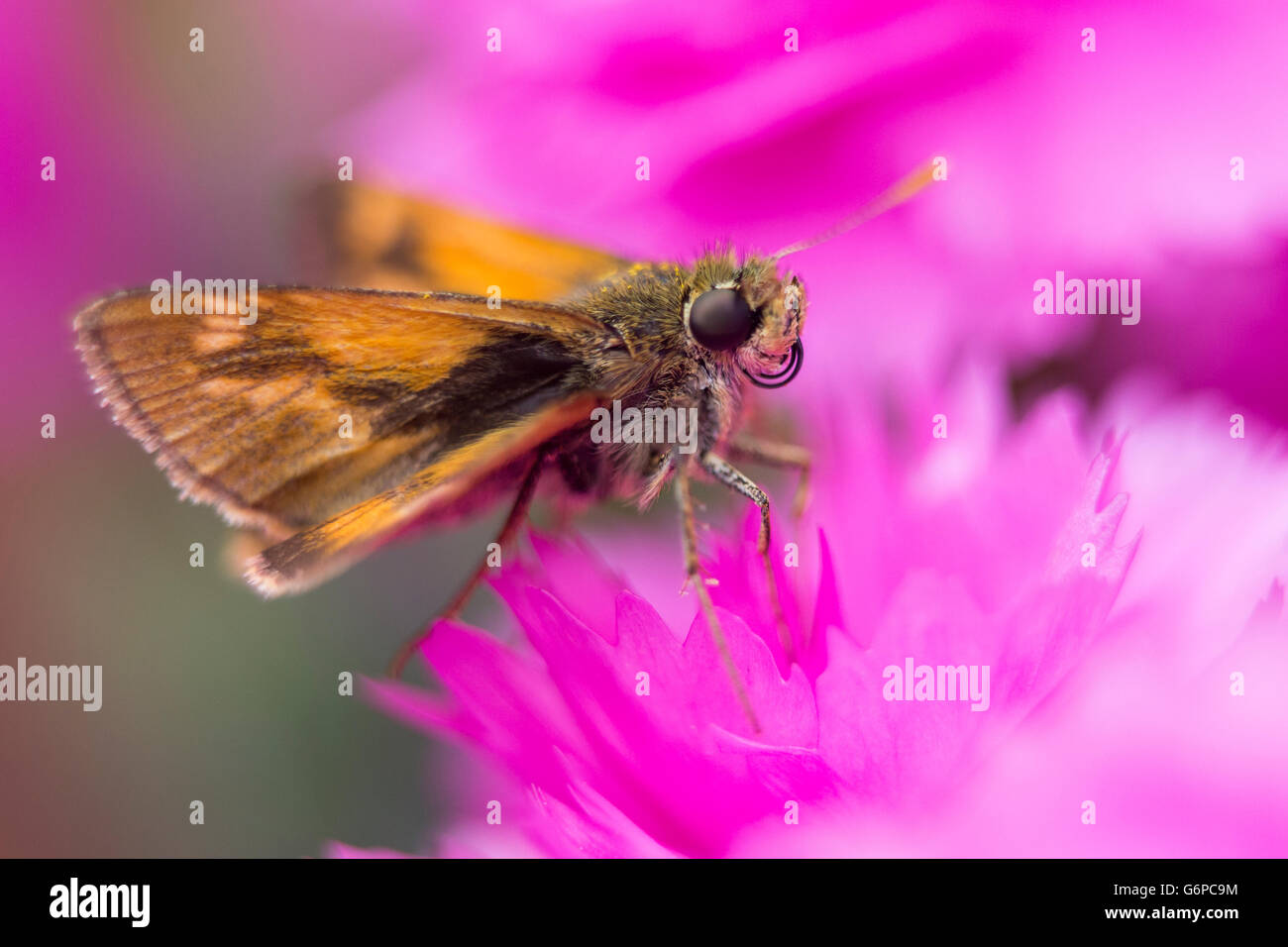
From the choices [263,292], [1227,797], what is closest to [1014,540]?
[1227,797]

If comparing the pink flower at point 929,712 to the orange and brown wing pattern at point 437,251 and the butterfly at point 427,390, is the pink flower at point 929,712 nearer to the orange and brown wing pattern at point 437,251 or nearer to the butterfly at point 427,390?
the butterfly at point 427,390

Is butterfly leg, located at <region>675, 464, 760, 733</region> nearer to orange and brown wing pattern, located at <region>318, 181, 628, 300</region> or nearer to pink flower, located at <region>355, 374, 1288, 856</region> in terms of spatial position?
pink flower, located at <region>355, 374, 1288, 856</region>

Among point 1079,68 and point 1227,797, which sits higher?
point 1079,68

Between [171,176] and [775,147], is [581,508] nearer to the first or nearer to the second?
[775,147]

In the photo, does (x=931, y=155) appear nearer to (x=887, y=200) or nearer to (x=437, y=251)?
(x=887, y=200)

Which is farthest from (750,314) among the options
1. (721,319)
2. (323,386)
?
(323,386)

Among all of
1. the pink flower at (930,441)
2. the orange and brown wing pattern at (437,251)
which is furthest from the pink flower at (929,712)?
the orange and brown wing pattern at (437,251)
